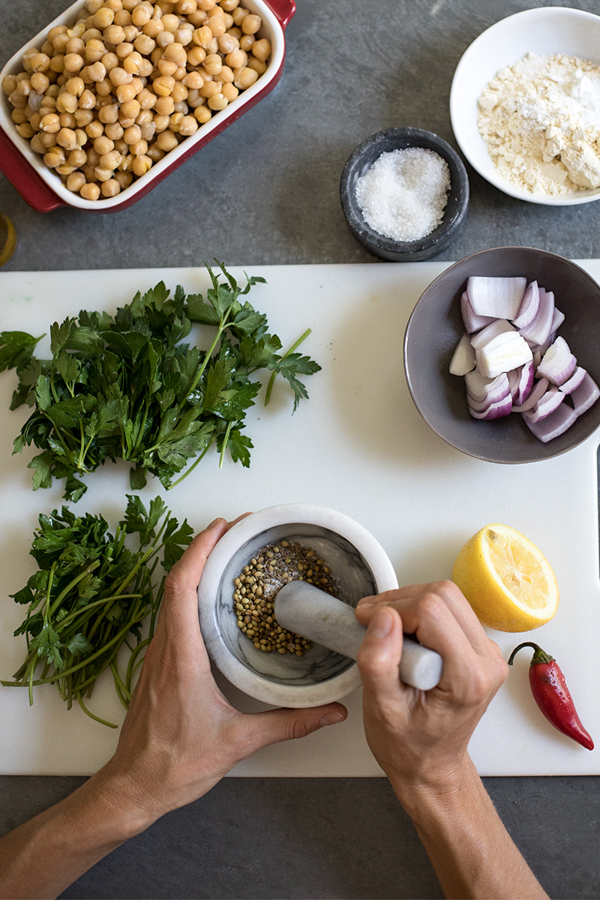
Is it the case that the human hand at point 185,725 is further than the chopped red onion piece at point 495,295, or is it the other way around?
the chopped red onion piece at point 495,295

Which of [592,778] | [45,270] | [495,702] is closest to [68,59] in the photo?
[45,270]

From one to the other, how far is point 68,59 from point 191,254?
17.8 inches

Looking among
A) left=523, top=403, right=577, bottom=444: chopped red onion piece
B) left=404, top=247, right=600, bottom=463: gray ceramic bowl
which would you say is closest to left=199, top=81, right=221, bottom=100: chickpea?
left=404, top=247, right=600, bottom=463: gray ceramic bowl

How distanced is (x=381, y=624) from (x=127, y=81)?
1.20 metres

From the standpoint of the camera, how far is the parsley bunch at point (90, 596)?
51.7 inches

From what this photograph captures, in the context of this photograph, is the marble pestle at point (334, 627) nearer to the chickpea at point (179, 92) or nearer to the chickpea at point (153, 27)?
the chickpea at point (179, 92)

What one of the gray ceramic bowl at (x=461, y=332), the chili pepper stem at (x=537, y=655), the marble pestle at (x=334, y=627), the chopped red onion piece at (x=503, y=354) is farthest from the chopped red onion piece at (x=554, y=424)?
the marble pestle at (x=334, y=627)

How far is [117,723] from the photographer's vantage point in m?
1.41

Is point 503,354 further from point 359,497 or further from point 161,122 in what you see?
point 161,122

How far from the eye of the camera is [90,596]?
1316 mm

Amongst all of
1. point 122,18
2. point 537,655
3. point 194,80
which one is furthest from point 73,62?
point 537,655

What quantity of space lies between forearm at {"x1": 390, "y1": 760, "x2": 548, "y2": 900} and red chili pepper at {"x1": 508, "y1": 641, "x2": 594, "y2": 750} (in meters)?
0.22

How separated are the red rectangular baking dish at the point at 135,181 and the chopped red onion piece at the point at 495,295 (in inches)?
24.2

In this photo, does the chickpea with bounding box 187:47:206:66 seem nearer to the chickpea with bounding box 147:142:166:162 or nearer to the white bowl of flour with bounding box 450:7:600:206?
the chickpea with bounding box 147:142:166:162
